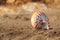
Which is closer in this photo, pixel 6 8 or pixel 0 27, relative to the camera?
pixel 0 27

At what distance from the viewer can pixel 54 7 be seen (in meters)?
3.16

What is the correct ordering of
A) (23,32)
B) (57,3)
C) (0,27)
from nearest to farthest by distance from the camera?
(23,32)
(0,27)
(57,3)

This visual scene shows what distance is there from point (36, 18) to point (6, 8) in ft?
5.15

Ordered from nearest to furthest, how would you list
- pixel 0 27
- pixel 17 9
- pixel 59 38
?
pixel 59 38, pixel 0 27, pixel 17 9

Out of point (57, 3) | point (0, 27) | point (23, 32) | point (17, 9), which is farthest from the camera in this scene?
point (57, 3)

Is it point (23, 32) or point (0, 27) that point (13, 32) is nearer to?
point (23, 32)

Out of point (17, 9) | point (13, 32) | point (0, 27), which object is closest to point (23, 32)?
point (13, 32)

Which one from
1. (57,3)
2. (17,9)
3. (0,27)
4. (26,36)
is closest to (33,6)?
(17,9)

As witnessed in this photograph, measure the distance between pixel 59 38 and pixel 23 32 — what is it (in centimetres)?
31

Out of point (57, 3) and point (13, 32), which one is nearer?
point (13, 32)

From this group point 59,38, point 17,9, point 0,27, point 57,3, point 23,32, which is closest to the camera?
point 59,38

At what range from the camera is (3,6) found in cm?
311

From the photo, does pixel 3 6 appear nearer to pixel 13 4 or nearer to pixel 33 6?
pixel 13 4

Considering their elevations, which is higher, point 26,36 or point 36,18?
point 36,18
